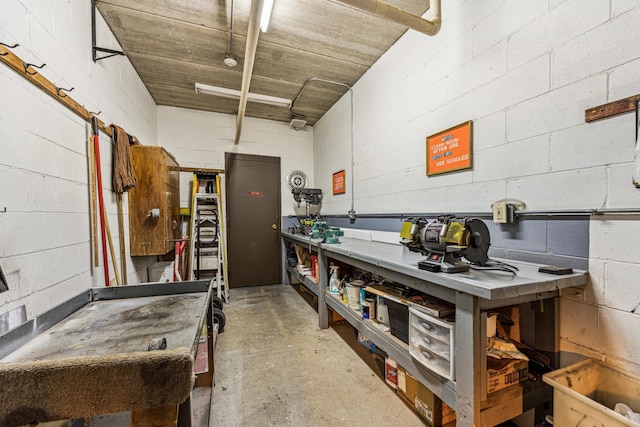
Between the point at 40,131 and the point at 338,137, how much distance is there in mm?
2995

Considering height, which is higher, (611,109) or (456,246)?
(611,109)

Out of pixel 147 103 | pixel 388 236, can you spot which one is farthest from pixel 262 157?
pixel 388 236

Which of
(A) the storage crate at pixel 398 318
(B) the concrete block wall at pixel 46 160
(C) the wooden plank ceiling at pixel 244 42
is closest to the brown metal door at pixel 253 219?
(C) the wooden plank ceiling at pixel 244 42

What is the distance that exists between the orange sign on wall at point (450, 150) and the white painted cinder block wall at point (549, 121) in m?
0.05

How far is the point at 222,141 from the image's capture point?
405cm

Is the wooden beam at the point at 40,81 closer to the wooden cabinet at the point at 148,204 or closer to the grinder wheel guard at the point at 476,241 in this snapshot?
the wooden cabinet at the point at 148,204

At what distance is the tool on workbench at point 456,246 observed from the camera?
1.22m

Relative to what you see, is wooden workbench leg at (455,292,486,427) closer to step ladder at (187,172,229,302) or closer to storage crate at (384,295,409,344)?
storage crate at (384,295,409,344)

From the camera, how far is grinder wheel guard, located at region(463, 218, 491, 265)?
1249mm

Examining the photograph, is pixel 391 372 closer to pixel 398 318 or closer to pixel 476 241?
pixel 398 318

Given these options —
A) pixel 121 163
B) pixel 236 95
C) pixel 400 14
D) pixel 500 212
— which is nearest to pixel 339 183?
pixel 236 95

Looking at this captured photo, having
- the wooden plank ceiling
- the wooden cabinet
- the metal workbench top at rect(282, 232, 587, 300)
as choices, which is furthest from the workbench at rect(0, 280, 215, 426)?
the wooden plank ceiling

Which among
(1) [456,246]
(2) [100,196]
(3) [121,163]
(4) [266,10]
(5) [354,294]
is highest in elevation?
(4) [266,10]

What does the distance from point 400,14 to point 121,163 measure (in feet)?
7.77
